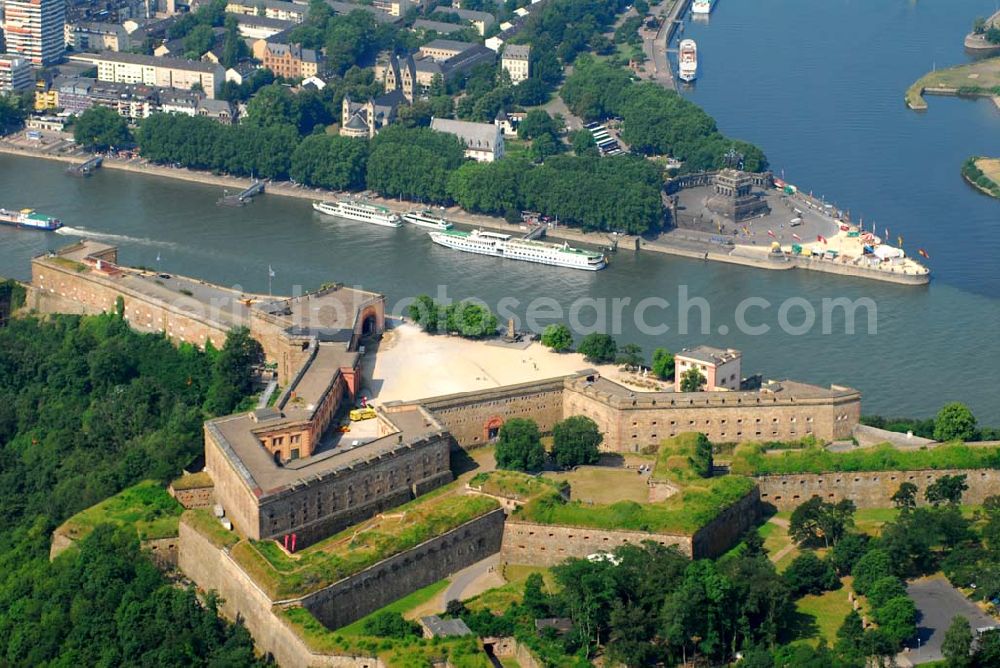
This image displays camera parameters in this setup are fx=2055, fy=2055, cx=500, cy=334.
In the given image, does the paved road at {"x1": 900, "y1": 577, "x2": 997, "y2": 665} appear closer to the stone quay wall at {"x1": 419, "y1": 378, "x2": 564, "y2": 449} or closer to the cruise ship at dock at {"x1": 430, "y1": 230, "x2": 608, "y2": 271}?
the stone quay wall at {"x1": 419, "y1": 378, "x2": 564, "y2": 449}

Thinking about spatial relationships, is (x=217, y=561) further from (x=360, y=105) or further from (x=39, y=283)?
(x=360, y=105)

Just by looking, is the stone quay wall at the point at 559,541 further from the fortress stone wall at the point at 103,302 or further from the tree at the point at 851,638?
the fortress stone wall at the point at 103,302

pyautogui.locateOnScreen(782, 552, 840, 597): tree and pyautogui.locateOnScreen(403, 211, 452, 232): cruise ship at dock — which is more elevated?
pyautogui.locateOnScreen(403, 211, 452, 232): cruise ship at dock

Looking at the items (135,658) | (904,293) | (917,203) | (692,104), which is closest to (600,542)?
(135,658)

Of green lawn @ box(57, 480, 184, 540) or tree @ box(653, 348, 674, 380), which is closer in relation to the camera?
green lawn @ box(57, 480, 184, 540)

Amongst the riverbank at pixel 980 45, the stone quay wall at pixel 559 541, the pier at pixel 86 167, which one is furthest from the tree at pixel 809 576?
the riverbank at pixel 980 45

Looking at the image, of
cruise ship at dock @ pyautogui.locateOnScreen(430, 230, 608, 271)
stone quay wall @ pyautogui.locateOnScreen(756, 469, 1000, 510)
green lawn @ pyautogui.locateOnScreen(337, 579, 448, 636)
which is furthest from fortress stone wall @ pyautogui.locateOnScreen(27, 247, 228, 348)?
stone quay wall @ pyautogui.locateOnScreen(756, 469, 1000, 510)
